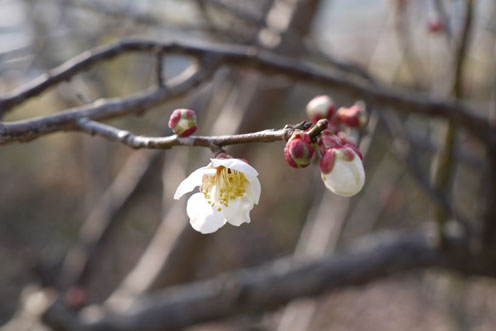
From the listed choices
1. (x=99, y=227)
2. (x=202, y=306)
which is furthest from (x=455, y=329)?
(x=99, y=227)

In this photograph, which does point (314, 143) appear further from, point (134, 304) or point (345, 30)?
point (345, 30)

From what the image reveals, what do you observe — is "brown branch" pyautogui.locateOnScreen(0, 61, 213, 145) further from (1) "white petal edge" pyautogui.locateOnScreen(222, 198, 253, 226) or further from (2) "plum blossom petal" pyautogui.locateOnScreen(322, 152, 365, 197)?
(2) "plum blossom petal" pyautogui.locateOnScreen(322, 152, 365, 197)

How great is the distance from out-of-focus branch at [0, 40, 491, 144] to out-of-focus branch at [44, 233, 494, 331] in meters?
0.67

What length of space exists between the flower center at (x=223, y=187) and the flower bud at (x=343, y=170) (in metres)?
0.27

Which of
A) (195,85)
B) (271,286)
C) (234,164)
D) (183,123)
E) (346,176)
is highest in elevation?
(195,85)

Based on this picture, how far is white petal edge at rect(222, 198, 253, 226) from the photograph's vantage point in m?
0.96

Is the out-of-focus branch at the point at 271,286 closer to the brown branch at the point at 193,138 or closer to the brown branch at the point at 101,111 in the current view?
the brown branch at the point at 101,111

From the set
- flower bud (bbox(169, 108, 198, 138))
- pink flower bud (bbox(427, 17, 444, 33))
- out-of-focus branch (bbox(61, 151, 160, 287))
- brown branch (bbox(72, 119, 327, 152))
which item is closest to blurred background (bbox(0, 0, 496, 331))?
out-of-focus branch (bbox(61, 151, 160, 287))

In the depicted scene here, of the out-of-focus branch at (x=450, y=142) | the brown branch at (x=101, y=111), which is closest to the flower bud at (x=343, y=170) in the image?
the brown branch at (x=101, y=111)

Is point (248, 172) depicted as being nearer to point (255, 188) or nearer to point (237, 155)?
point (255, 188)

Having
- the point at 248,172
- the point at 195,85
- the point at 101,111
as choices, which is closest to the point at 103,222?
the point at 195,85

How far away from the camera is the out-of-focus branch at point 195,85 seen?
36.1 inches

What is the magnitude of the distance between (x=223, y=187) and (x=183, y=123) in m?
0.25

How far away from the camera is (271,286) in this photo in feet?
7.11
